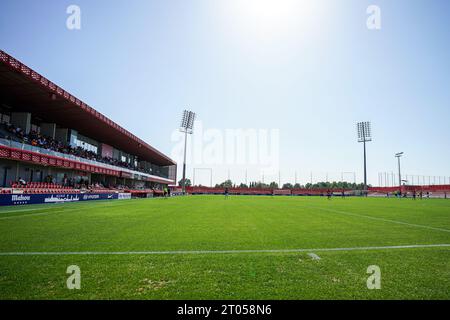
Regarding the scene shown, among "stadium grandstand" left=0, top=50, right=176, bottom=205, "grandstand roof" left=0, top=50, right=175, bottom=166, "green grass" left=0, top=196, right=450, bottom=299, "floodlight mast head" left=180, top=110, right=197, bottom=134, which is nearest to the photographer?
"green grass" left=0, top=196, right=450, bottom=299

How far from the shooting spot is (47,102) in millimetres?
27734

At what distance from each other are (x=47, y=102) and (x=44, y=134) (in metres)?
8.67

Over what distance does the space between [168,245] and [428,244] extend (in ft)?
22.2

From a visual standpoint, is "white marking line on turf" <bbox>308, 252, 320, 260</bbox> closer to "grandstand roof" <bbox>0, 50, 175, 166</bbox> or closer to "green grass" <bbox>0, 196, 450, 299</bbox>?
"green grass" <bbox>0, 196, 450, 299</bbox>

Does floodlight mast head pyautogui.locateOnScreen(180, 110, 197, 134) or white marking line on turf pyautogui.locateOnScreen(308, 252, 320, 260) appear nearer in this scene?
white marking line on turf pyautogui.locateOnScreen(308, 252, 320, 260)

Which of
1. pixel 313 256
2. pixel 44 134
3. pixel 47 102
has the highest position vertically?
pixel 47 102

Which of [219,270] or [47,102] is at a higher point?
[47,102]

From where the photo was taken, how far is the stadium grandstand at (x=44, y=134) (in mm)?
22594

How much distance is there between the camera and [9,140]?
22641 mm

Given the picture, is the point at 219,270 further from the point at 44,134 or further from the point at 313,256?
the point at 44,134

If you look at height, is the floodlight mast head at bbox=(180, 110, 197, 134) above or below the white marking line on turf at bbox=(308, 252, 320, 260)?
above

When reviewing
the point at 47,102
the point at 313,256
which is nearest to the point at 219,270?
the point at 313,256

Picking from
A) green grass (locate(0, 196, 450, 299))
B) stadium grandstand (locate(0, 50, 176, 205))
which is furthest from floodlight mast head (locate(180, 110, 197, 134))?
green grass (locate(0, 196, 450, 299))

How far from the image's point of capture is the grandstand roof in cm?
2156
